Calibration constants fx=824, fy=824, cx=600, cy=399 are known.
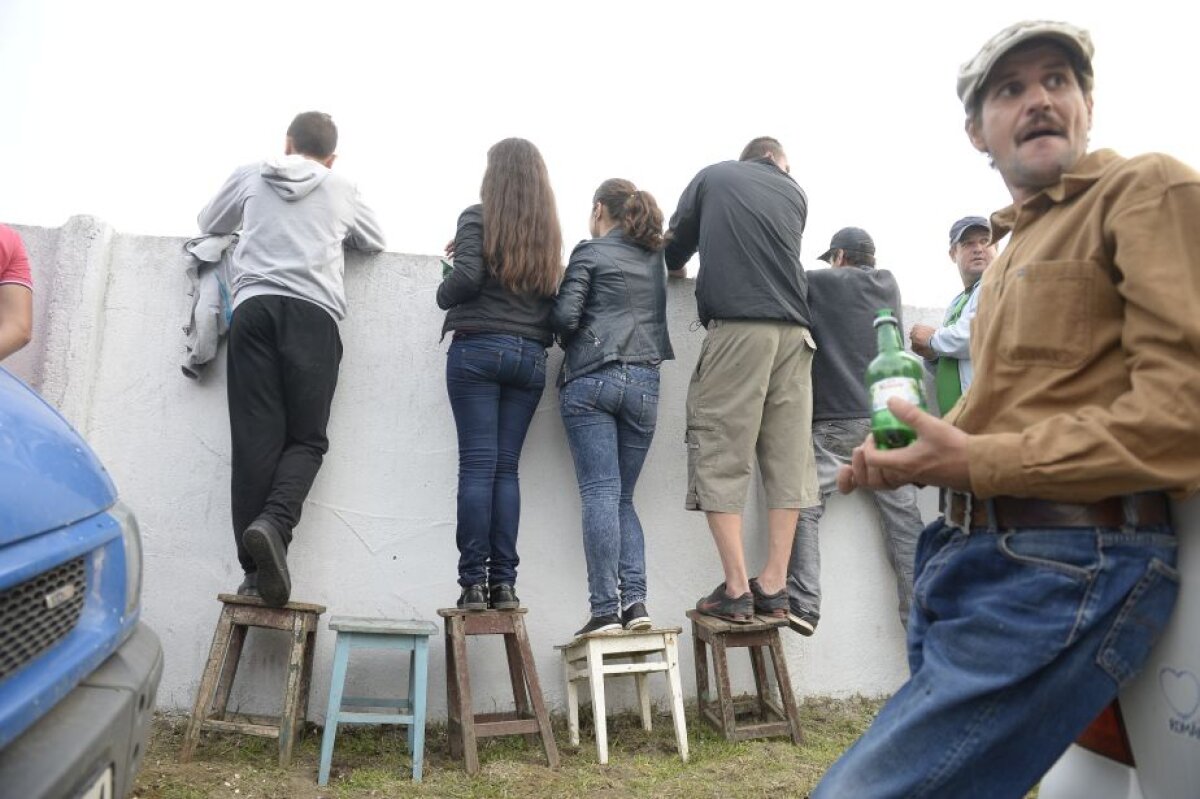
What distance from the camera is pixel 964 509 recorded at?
1.46 meters

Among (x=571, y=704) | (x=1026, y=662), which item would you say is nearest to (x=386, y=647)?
(x=571, y=704)

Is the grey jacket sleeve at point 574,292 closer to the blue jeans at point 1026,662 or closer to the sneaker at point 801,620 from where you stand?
the sneaker at point 801,620

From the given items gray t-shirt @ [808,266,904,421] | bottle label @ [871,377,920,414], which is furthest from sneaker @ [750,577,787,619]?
bottle label @ [871,377,920,414]

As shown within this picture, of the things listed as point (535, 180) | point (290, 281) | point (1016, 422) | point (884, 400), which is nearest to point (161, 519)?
point (290, 281)

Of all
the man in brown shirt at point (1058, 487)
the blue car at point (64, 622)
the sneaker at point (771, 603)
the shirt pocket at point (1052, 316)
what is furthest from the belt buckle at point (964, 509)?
the sneaker at point (771, 603)

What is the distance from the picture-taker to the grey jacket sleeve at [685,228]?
409 centimetres

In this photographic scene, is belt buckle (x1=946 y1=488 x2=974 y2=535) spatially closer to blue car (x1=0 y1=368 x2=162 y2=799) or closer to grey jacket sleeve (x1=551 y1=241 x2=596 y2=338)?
blue car (x1=0 y1=368 x2=162 y2=799)

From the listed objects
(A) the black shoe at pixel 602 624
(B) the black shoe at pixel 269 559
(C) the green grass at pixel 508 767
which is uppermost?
(B) the black shoe at pixel 269 559

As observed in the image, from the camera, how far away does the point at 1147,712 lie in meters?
1.28

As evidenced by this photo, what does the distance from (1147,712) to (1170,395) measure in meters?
0.50

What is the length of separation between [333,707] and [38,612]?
5.98ft

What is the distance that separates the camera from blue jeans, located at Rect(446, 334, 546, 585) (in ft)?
11.6

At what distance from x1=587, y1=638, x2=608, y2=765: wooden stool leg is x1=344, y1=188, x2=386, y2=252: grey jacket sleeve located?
2.15 m

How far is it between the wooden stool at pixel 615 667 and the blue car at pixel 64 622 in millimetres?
1835
